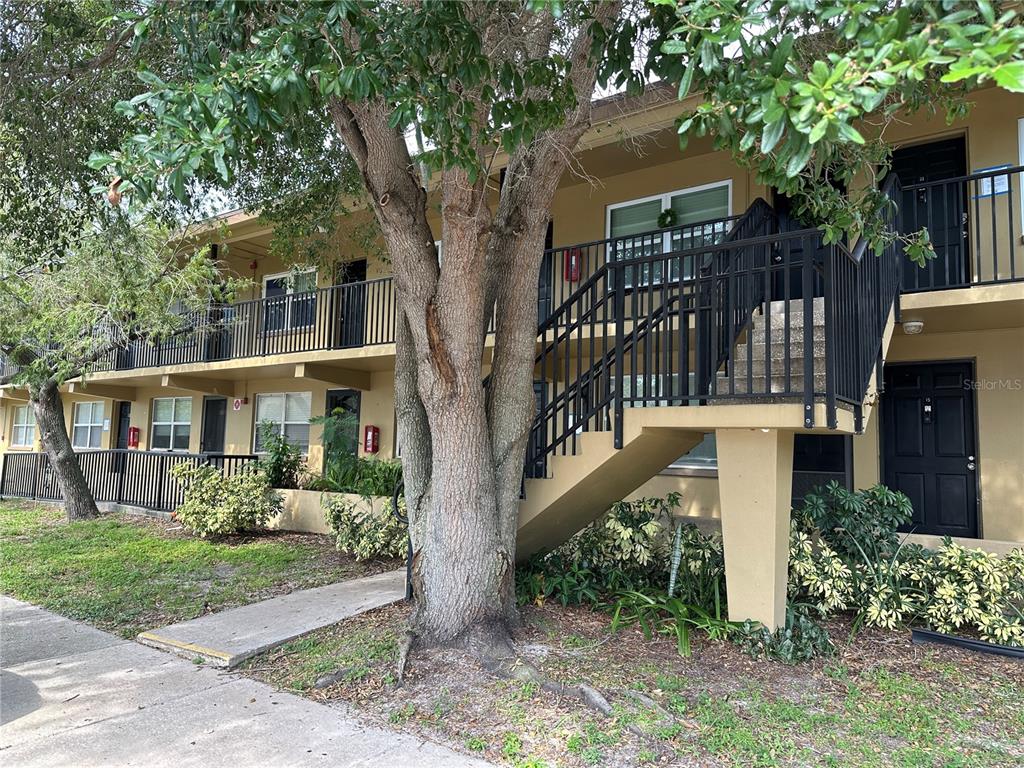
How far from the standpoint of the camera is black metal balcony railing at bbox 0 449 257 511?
505 inches

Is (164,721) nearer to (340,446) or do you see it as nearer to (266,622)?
(266,622)

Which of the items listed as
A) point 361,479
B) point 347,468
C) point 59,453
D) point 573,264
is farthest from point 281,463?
point 573,264

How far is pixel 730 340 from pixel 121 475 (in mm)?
13735

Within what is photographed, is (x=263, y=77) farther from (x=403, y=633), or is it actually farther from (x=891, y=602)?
(x=891, y=602)

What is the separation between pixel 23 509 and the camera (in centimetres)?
1475

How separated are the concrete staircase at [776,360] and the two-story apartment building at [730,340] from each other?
1.0 inches

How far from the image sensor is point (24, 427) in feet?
72.3

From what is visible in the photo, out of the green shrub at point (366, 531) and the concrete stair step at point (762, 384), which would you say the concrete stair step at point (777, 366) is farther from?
the green shrub at point (366, 531)

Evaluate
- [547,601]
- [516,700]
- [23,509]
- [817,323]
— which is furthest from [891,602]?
[23,509]

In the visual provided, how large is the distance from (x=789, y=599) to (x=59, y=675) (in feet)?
19.6

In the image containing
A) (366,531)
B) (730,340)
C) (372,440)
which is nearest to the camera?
(730,340)

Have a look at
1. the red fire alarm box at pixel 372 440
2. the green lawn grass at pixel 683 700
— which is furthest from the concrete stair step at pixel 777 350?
the red fire alarm box at pixel 372 440

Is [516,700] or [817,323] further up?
[817,323]

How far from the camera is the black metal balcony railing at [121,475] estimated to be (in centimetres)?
1282
